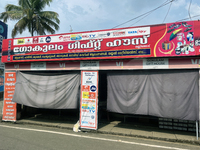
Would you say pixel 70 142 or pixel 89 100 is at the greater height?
pixel 89 100

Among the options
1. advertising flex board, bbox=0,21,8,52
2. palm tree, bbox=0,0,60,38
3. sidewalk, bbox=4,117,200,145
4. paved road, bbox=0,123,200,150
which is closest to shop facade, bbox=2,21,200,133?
sidewalk, bbox=4,117,200,145

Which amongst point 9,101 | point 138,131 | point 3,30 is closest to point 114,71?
point 138,131

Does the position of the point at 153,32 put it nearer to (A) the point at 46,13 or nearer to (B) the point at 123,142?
(B) the point at 123,142

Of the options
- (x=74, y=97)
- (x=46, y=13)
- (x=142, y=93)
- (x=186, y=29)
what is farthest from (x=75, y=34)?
(x=46, y=13)

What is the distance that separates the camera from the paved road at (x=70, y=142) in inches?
200

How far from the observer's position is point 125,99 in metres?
6.73

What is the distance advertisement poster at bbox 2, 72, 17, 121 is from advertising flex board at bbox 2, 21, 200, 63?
1048mm

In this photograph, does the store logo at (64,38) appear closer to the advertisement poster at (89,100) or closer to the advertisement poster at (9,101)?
the advertisement poster at (89,100)

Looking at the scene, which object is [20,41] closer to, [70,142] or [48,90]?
[48,90]

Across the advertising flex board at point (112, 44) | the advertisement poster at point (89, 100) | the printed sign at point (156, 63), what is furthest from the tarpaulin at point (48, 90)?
the printed sign at point (156, 63)

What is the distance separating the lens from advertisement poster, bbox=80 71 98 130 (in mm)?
6914

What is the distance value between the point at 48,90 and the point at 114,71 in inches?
134

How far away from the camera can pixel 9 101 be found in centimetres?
848

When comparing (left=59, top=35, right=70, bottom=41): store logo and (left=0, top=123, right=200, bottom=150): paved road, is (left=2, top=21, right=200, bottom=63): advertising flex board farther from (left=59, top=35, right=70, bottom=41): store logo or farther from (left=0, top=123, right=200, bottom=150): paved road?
(left=0, top=123, right=200, bottom=150): paved road
